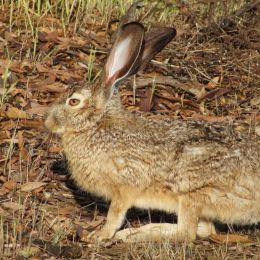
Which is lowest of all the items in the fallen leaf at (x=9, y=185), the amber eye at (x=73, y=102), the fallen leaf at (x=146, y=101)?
the fallen leaf at (x=9, y=185)

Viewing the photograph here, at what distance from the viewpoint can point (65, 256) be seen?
5.78 metres

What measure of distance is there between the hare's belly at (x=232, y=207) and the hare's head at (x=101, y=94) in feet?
3.48

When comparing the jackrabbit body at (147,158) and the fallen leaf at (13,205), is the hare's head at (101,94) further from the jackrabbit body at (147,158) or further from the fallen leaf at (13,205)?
the fallen leaf at (13,205)

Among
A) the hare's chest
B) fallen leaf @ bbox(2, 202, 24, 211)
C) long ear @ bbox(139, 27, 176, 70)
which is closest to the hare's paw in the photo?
the hare's chest

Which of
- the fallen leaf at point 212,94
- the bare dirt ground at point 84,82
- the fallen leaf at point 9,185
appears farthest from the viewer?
the fallen leaf at point 212,94

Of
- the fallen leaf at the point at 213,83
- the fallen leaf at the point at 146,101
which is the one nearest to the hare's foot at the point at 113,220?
the fallen leaf at the point at 146,101

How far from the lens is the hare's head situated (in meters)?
6.50

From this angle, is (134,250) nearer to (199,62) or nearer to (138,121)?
(138,121)

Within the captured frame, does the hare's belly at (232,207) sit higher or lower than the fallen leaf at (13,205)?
higher

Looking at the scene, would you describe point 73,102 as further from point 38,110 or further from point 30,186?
point 38,110

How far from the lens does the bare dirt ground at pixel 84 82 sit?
6.17 meters

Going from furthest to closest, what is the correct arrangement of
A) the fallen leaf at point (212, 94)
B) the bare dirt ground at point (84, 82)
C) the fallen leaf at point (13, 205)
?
the fallen leaf at point (212, 94) → the fallen leaf at point (13, 205) → the bare dirt ground at point (84, 82)

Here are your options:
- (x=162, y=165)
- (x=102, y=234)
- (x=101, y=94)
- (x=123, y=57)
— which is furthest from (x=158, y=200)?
(x=123, y=57)

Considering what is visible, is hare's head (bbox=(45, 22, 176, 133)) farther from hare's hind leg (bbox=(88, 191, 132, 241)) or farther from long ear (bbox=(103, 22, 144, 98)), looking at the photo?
hare's hind leg (bbox=(88, 191, 132, 241))
